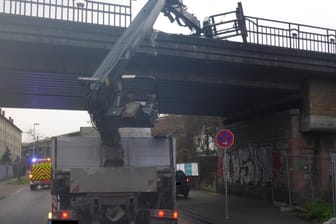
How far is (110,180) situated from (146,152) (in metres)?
1.20

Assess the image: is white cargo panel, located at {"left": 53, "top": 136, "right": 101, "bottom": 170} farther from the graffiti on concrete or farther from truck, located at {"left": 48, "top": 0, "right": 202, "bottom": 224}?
the graffiti on concrete

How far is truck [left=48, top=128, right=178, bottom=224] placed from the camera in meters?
9.91

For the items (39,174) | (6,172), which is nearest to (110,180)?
(39,174)

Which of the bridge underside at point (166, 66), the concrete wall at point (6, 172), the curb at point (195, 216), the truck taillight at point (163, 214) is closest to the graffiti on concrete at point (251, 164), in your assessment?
the bridge underside at point (166, 66)

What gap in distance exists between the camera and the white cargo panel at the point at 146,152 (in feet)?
35.1

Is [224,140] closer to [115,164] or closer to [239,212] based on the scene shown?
[239,212]

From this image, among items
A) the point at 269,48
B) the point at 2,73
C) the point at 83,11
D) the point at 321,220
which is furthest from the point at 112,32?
the point at 321,220

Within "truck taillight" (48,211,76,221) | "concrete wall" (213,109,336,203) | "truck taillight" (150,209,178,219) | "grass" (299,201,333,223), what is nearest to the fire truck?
"concrete wall" (213,109,336,203)

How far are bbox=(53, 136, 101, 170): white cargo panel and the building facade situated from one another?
93836 millimetres

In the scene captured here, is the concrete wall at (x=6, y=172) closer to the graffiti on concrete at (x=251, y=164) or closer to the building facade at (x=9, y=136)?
the building facade at (x=9, y=136)

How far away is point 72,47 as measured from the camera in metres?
14.3

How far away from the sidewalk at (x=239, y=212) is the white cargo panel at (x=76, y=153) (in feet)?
18.9

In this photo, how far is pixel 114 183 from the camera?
9.92 metres

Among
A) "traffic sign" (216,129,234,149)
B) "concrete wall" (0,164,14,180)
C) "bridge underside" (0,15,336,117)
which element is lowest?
"concrete wall" (0,164,14,180)
